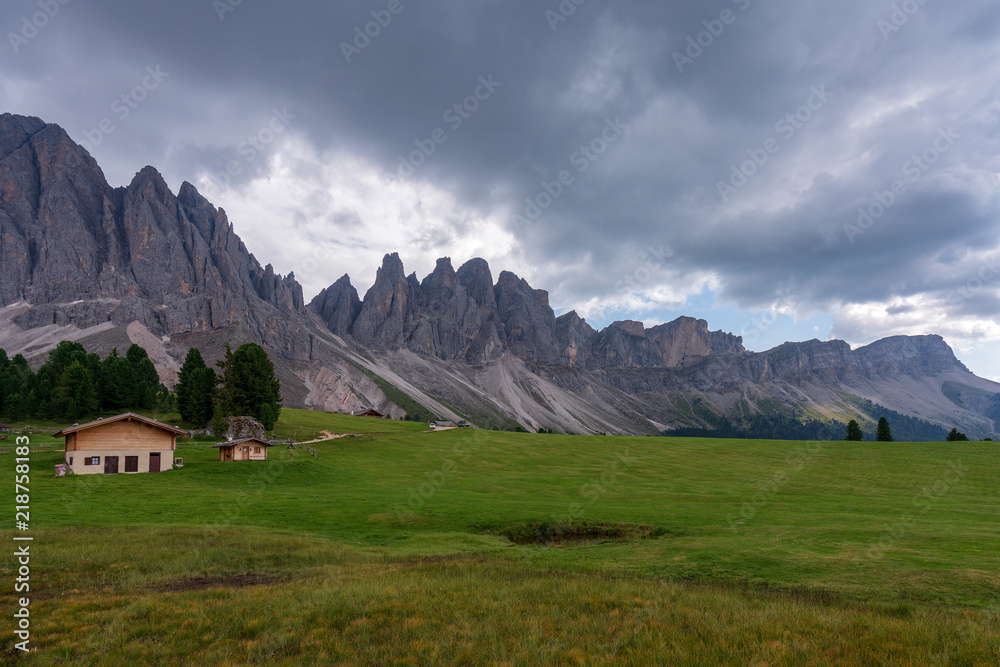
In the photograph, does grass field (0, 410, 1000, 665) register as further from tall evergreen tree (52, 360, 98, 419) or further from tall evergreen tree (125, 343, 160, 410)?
tall evergreen tree (125, 343, 160, 410)

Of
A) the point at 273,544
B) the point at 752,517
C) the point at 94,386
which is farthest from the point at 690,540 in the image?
the point at 94,386

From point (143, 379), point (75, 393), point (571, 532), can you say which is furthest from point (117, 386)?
point (571, 532)

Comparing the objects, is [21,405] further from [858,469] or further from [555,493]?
[858,469]

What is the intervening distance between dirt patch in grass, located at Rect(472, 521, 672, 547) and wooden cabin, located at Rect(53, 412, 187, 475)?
39565 millimetres

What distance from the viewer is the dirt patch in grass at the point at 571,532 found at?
92.0ft

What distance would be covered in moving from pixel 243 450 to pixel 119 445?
11478mm

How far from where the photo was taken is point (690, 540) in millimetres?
25094

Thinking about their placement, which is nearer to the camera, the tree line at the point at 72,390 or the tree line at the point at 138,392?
the tree line at the point at 138,392

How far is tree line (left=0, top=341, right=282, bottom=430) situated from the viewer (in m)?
75.9

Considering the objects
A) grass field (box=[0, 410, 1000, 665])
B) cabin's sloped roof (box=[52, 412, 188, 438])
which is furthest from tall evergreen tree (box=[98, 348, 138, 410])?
cabin's sloped roof (box=[52, 412, 188, 438])

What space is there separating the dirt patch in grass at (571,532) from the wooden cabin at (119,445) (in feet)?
130

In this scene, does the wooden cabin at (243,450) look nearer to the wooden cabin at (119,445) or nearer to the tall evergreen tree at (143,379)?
the wooden cabin at (119,445)

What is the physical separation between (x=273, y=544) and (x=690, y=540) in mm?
21533

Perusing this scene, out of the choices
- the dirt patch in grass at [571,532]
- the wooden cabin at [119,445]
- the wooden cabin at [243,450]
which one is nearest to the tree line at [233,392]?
the wooden cabin at [243,450]
